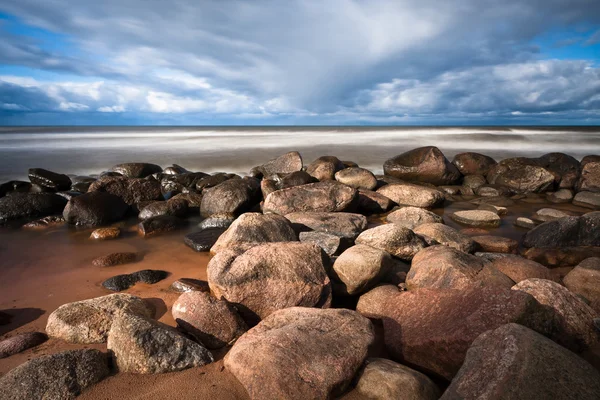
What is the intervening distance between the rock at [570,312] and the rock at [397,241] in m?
1.64

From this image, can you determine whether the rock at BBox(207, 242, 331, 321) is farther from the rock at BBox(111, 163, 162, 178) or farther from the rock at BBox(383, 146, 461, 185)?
the rock at BBox(111, 163, 162, 178)

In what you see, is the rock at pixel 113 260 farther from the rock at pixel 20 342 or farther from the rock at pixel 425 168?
the rock at pixel 425 168

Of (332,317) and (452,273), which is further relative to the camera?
(452,273)

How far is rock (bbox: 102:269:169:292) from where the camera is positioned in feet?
14.6

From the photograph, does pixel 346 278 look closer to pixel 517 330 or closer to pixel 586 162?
pixel 517 330

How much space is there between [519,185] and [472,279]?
8190 mm

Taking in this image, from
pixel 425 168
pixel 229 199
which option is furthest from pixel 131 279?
pixel 425 168

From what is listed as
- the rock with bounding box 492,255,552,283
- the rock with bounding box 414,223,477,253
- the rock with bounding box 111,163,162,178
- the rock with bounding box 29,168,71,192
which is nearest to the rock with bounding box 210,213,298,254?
the rock with bounding box 414,223,477,253

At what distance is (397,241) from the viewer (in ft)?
15.9

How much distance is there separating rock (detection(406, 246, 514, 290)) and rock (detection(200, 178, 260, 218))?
4552mm

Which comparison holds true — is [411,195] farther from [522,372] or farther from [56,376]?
[56,376]

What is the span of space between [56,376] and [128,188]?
22.7 feet

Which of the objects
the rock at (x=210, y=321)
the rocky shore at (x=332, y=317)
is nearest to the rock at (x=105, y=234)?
the rocky shore at (x=332, y=317)

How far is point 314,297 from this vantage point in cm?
356
